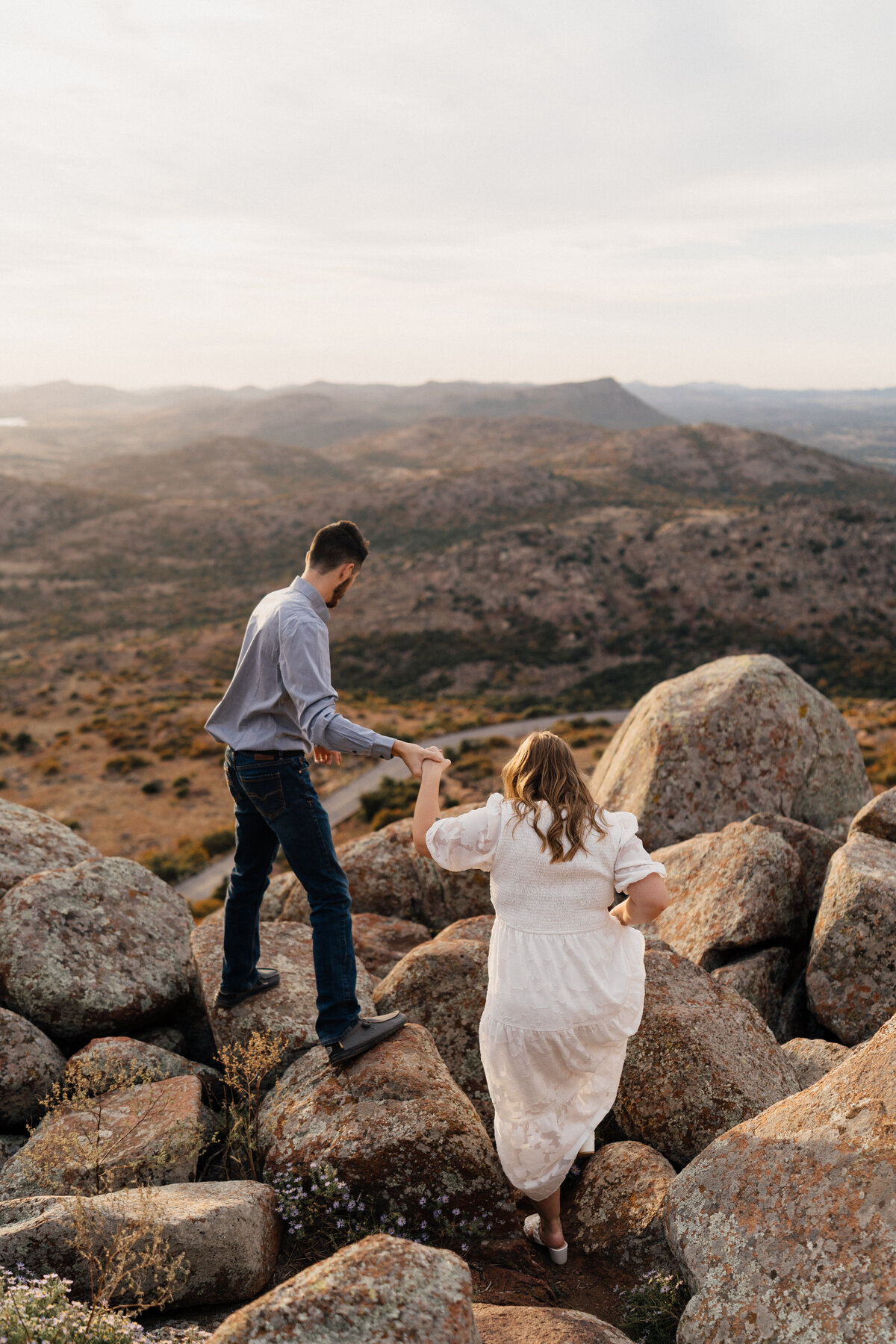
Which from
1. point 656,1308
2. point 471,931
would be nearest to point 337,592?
point 471,931

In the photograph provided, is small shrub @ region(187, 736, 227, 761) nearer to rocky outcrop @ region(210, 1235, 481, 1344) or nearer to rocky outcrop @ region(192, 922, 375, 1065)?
rocky outcrop @ region(192, 922, 375, 1065)

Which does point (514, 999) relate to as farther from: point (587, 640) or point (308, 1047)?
point (587, 640)

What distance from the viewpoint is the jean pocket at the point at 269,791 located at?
4289 mm

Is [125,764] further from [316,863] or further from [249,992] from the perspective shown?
[316,863]

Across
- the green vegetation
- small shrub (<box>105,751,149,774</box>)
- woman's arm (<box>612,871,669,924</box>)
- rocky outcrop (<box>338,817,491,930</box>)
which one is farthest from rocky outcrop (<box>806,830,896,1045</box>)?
small shrub (<box>105,751,149,774</box>)

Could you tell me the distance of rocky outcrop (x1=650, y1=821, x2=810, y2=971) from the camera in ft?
19.6

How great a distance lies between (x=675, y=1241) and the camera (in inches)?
129

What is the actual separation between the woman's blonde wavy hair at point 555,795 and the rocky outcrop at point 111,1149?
248 cm

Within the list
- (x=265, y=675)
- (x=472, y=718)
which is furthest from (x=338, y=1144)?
(x=472, y=718)

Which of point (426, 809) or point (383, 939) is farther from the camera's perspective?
point (383, 939)

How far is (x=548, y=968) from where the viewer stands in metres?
3.44

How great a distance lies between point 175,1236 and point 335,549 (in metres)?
3.24

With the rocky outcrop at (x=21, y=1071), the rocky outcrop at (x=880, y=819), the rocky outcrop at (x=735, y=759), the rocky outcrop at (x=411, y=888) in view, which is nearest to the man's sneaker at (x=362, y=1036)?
the rocky outcrop at (x=21, y=1071)

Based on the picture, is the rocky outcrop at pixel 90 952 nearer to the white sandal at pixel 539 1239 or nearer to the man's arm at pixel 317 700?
the man's arm at pixel 317 700
